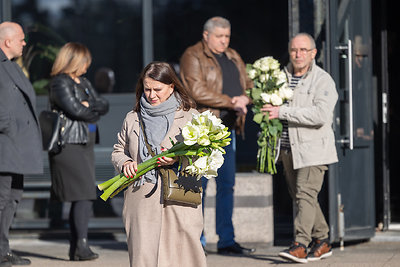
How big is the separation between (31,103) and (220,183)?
71.9 inches

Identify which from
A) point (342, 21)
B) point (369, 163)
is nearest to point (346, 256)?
point (369, 163)

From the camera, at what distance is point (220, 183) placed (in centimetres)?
808

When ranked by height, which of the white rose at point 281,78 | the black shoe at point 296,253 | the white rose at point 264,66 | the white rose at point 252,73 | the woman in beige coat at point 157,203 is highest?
the white rose at point 264,66

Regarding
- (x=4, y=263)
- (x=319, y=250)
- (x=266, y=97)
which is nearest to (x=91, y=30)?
(x=266, y=97)

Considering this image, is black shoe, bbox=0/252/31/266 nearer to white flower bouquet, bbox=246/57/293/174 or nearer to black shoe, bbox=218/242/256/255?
black shoe, bbox=218/242/256/255

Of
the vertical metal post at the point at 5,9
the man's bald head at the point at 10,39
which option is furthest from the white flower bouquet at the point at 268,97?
the vertical metal post at the point at 5,9

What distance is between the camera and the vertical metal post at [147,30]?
9992 millimetres

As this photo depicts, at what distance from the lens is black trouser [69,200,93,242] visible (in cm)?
780

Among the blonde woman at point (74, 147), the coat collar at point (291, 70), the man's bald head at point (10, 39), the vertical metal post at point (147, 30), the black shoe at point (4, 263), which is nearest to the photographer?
the black shoe at point (4, 263)

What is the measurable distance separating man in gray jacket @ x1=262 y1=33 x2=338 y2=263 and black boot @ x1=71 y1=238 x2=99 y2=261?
1694 millimetres

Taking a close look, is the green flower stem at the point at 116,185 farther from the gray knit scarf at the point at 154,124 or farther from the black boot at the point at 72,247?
the black boot at the point at 72,247

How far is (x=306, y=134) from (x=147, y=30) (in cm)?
318

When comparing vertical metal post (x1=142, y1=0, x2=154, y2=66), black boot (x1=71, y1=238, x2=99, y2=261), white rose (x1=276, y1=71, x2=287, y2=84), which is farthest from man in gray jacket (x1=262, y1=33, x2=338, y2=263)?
vertical metal post (x1=142, y1=0, x2=154, y2=66)

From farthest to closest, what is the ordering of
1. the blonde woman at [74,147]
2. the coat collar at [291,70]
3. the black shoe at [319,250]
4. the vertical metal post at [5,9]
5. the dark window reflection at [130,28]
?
the dark window reflection at [130,28], the vertical metal post at [5,9], the blonde woman at [74,147], the black shoe at [319,250], the coat collar at [291,70]
